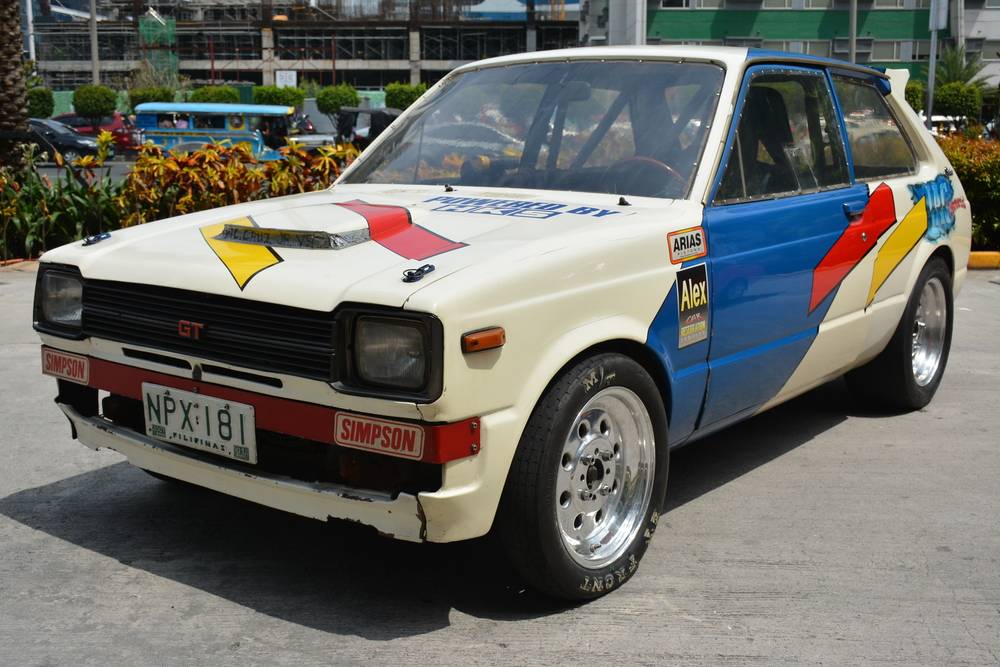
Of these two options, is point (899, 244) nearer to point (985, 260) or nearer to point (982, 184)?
point (985, 260)

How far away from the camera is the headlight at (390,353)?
2791 mm

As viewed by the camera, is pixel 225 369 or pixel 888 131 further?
pixel 888 131

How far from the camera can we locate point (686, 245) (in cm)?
360

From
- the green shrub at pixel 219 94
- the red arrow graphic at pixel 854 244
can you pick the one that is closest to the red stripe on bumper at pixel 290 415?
the red arrow graphic at pixel 854 244

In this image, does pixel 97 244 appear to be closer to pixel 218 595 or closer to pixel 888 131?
pixel 218 595

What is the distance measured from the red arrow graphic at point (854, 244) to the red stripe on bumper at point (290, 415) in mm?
2019

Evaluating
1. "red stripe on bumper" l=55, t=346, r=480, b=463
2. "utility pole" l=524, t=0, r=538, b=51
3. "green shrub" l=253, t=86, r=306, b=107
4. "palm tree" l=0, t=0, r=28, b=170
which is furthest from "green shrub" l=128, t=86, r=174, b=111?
"red stripe on bumper" l=55, t=346, r=480, b=463

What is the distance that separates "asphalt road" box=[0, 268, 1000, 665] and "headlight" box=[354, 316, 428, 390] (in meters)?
0.64

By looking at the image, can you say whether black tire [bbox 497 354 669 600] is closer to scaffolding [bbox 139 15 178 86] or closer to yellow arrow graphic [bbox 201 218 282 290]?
yellow arrow graphic [bbox 201 218 282 290]

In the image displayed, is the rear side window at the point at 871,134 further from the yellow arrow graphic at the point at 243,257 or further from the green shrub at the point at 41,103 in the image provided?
the green shrub at the point at 41,103

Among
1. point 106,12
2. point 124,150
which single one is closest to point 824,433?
point 124,150

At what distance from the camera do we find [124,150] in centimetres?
3419

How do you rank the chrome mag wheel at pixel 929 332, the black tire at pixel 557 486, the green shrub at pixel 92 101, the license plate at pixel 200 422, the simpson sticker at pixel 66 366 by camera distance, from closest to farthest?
the black tire at pixel 557 486 < the license plate at pixel 200 422 < the simpson sticker at pixel 66 366 < the chrome mag wheel at pixel 929 332 < the green shrub at pixel 92 101

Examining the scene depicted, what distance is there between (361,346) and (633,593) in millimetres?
1237
